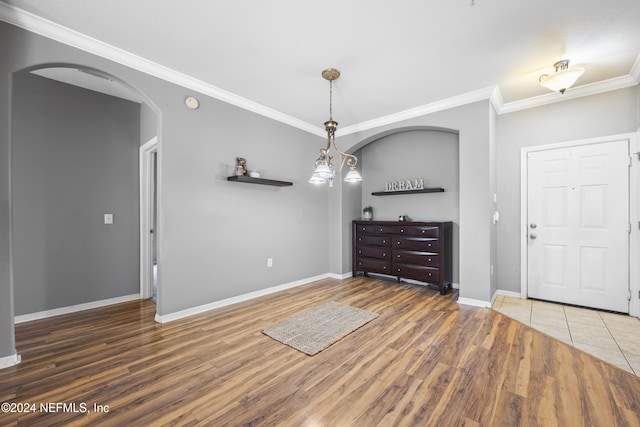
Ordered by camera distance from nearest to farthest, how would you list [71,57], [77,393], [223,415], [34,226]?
[223,415]
[77,393]
[71,57]
[34,226]

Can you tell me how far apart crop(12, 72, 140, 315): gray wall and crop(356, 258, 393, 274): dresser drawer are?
11.5 feet

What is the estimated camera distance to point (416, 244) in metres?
4.13

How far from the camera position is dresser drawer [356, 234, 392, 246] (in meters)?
4.49

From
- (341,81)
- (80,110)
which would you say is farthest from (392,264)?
(80,110)

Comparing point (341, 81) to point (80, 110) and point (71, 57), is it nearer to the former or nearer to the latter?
point (71, 57)

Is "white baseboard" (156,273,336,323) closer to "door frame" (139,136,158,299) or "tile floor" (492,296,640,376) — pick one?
Answer: "door frame" (139,136,158,299)

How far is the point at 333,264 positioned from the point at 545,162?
11.5 ft

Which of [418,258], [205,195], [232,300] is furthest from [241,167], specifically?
[418,258]

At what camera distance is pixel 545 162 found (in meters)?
3.62

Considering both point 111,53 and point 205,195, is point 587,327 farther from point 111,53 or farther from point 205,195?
point 111,53

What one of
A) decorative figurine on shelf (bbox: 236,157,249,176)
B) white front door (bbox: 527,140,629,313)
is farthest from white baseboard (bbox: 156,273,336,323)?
white front door (bbox: 527,140,629,313)

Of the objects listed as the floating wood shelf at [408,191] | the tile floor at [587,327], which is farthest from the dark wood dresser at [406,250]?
the tile floor at [587,327]

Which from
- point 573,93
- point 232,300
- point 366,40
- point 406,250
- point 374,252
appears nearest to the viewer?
point 366,40

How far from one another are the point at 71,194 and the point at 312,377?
3576mm
